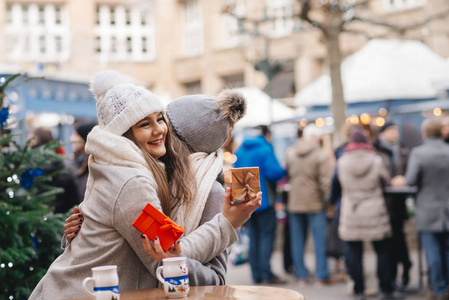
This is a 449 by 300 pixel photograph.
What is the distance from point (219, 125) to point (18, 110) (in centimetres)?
906

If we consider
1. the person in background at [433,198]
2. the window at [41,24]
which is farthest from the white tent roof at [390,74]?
the window at [41,24]

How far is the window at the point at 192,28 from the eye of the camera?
33.2 meters

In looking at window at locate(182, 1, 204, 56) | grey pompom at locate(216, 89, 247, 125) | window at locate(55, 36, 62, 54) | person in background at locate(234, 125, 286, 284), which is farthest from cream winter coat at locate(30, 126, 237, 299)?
window at locate(55, 36, 62, 54)

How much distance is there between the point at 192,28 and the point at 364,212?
27.6m

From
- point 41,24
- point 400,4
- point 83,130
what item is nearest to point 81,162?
point 83,130

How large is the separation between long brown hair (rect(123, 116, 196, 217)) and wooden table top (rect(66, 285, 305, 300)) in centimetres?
34

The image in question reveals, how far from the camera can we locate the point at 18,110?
1114 centimetres

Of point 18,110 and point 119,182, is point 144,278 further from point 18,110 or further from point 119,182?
point 18,110

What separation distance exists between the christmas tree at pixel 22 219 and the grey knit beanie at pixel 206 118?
4.42 feet

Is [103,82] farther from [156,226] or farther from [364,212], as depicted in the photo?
[364,212]

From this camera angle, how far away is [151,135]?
2658 mm

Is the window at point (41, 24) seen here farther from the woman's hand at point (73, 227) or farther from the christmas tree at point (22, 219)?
the woman's hand at point (73, 227)

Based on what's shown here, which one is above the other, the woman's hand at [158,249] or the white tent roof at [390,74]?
the white tent roof at [390,74]

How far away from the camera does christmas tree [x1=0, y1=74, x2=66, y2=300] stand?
374 centimetres
